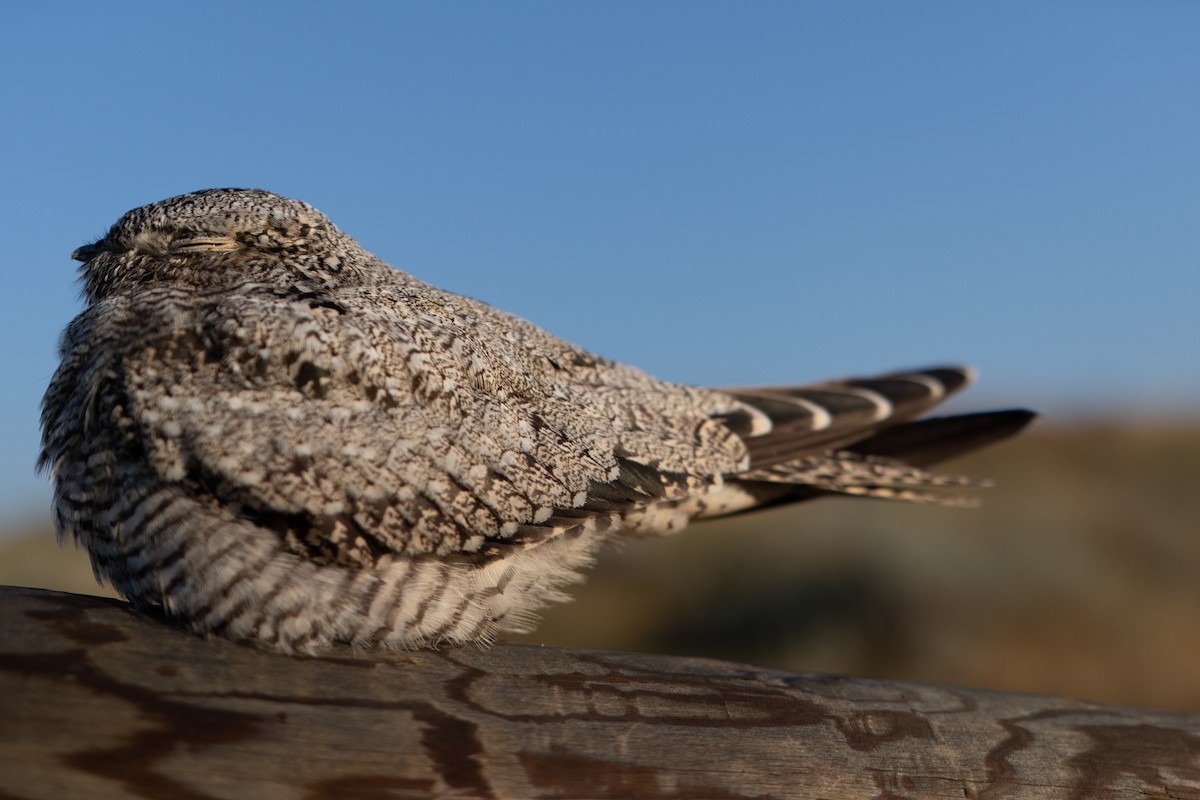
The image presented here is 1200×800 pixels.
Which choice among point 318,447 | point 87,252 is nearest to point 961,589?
point 318,447

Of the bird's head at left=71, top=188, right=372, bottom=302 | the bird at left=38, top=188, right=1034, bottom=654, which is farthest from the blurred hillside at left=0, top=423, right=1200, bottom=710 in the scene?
the bird's head at left=71, top=188, right=372, bottom=302

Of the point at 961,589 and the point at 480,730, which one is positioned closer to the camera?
the point at 480,730

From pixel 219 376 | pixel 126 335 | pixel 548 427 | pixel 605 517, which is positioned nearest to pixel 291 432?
pixel 219 376

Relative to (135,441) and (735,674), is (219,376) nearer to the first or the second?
(135,441)

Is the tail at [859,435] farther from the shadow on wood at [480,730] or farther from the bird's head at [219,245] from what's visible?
the bird's head at [219,245]

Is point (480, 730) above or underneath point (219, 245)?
underneath

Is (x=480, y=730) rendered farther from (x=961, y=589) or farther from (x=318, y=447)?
(x=961, y=589)

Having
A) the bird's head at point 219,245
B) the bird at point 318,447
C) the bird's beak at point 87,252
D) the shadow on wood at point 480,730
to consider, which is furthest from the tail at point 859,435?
the bird's beak at point 87,252
